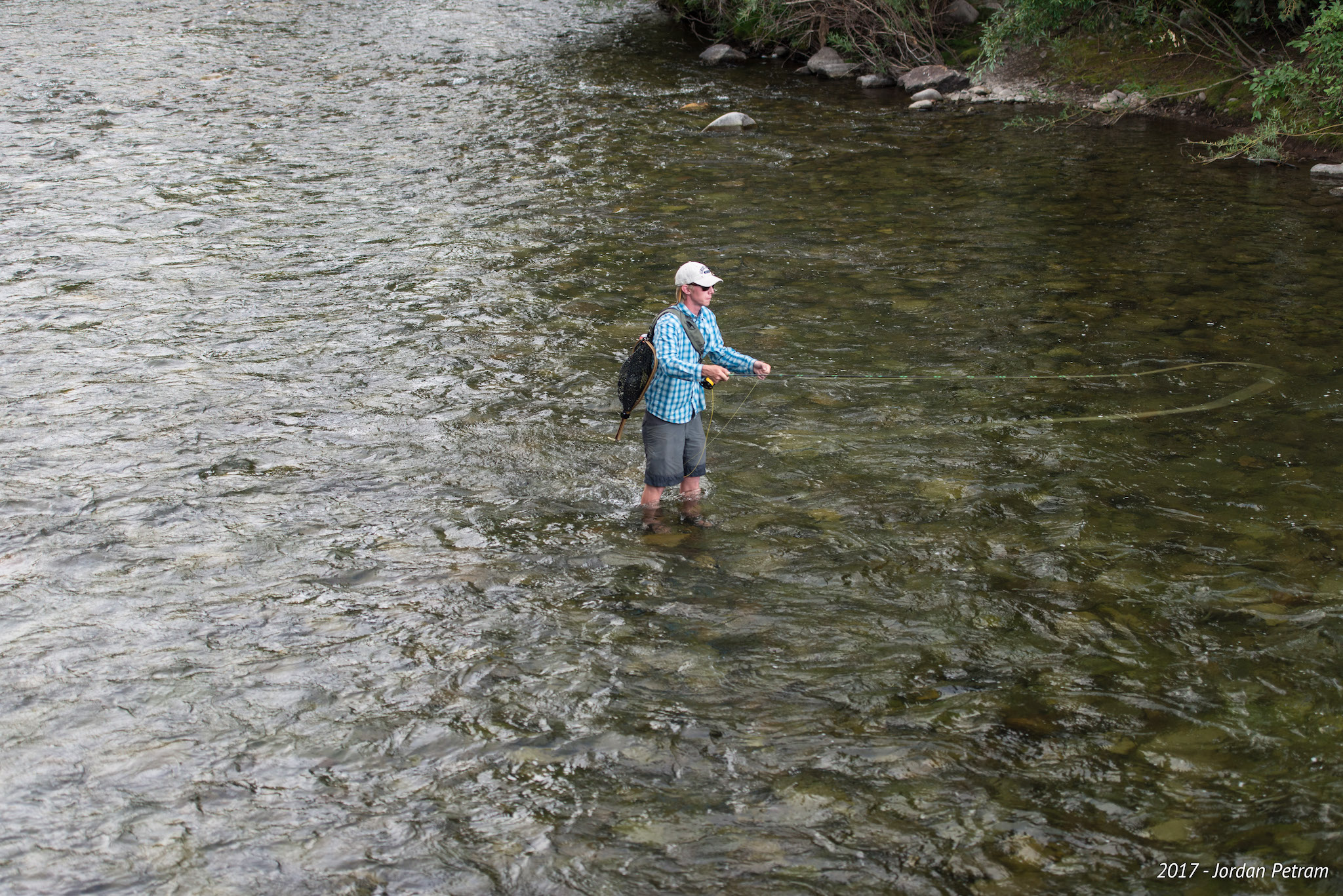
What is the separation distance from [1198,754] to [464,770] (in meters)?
3.62

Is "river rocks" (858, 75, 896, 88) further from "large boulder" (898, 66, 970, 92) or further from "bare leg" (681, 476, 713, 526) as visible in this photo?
"bare leg" (681, 476, 713, 526)

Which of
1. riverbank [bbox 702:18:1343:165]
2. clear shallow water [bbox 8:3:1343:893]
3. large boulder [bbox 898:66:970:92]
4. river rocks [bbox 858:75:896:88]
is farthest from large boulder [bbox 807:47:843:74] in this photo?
clear shallow water [bbox 8:3:1343:893]

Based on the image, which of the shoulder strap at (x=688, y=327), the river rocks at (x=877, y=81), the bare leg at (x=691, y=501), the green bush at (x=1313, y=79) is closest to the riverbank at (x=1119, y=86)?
the river rocks at (x=877, y=81)

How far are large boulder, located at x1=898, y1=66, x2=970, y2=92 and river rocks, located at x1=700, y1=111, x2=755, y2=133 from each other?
13.6ft

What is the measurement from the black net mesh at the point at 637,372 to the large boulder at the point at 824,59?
18.6 meters

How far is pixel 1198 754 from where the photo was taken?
18.5 ft

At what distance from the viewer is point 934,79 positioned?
22078mm

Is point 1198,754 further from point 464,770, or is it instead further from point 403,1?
point 403,1

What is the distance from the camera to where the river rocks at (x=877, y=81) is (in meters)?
23.2

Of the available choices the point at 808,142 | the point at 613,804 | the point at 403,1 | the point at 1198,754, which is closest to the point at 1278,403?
the point at 1198,754

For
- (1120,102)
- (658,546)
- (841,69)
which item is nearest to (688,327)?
(658,546)

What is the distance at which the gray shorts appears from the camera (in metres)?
7.81

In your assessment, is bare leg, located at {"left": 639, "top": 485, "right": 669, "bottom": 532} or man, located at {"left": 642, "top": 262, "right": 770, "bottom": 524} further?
bare leg, located at {"left": 639, "top": 485, "right": 669, "bottom": 532}

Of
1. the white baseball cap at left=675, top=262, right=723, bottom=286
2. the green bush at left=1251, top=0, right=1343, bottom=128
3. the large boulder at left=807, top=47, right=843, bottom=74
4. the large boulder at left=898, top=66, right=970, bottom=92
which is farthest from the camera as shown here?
the large boulder at left=807, top=47, right=843, bottom=74
